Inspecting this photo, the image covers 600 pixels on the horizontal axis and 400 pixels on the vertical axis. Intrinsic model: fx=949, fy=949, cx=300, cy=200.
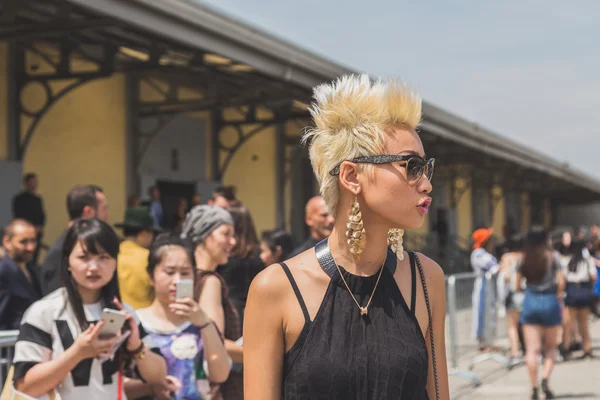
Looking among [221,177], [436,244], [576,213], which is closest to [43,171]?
[221,177]

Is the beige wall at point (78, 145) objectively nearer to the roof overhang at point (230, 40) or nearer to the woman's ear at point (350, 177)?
the roof overhang at point (230, 40)

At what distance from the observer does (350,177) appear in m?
2.42

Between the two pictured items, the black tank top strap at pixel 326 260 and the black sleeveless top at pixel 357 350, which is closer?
the black sleeveless top at pixel 357 350

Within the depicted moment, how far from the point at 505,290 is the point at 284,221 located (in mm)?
8251

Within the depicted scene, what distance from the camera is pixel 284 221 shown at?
20844 mm

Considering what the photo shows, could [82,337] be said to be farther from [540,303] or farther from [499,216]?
[499,216]

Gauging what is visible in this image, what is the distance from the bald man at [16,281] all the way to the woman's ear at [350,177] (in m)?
4.31

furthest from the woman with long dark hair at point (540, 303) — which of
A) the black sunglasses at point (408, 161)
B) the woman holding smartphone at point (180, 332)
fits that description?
the black sunglasses at point (408, 161)

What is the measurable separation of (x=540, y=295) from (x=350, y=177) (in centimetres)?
795

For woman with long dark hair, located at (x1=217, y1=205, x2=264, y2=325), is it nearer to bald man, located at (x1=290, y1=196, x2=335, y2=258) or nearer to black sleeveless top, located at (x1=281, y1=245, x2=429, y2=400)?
bald man, located at (x1=290, y1=196, x2=335, y2=258)

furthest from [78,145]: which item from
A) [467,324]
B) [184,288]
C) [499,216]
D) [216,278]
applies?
[499,216]

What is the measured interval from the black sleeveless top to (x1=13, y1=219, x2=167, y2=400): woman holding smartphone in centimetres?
150

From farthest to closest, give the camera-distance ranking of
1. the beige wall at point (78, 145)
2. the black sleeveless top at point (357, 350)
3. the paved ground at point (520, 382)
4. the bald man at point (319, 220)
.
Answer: the beige wall at point (78, 145) < the paved ground at point (520, 382) < the bald man at point (319, 220) < the black sleeveless top at point (357, 350)

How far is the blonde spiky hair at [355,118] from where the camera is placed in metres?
2.41
